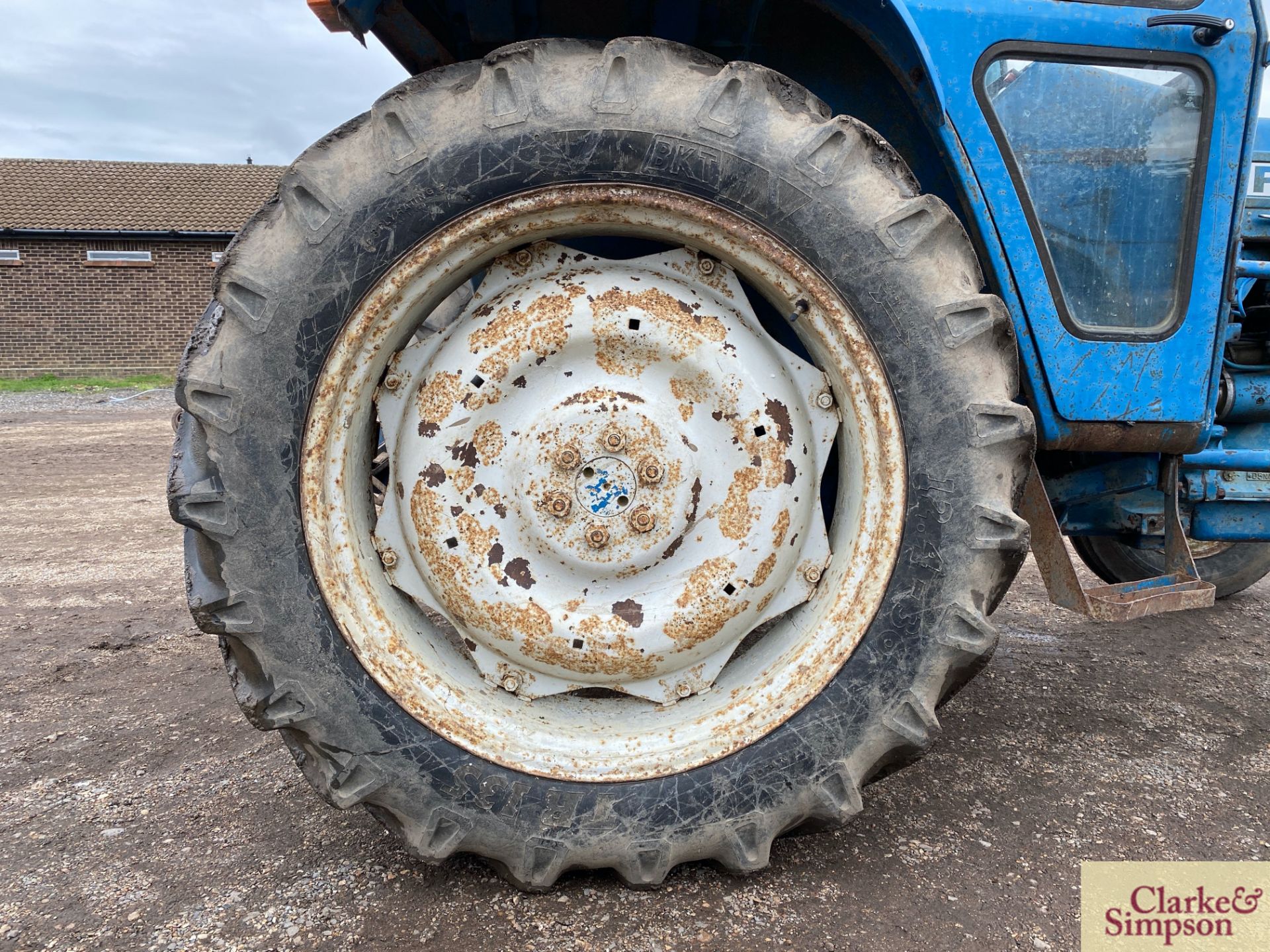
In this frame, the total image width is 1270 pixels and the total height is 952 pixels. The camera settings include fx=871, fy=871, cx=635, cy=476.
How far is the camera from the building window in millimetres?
18391

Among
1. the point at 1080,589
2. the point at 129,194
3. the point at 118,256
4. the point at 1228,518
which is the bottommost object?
the point at 118,256

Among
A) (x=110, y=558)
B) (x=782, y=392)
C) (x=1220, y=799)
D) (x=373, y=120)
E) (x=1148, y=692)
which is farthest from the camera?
(x=110, y=558)

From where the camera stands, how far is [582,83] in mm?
1506

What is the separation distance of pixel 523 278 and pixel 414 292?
23 centimetres

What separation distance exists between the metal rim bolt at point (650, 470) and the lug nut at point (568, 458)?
0.12 metres

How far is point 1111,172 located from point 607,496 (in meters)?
1.35

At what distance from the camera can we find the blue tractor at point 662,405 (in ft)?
4.92

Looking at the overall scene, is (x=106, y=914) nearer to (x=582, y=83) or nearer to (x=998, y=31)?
(x=582, y=83)

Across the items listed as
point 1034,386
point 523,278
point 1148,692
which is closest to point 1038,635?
point 1148,692

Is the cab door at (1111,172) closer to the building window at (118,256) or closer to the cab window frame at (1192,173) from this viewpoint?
the cab window frame at (1192,173)

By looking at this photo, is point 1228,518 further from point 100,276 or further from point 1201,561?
point 100,276

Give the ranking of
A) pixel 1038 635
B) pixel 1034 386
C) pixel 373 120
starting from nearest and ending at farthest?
pixel 373 120 < pixel 1034 386 < pixel 1038 635

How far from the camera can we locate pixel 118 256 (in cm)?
1848

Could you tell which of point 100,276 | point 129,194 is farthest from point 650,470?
point 129,194
